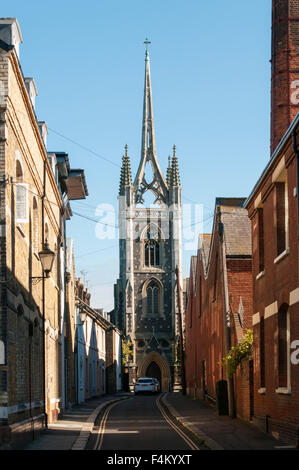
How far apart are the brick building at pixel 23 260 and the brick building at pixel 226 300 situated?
583 centimetres

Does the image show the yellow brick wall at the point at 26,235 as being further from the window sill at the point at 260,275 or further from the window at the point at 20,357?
the window sill at the point at 260,275

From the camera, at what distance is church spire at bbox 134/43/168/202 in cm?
10406

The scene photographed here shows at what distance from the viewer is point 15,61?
15.7m

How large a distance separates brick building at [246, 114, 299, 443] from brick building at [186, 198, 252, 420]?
114 inches

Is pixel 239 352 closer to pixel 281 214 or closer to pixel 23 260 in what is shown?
pixel 281 214

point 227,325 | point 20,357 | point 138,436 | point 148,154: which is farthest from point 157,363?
point 20,357

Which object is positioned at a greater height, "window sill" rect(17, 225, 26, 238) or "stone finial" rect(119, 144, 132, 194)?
"stone finial" rect(119, 144, 132, 194)

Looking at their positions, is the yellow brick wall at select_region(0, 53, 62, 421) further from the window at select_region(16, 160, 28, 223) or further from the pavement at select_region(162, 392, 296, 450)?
the pavement at select_region(162, 392, 296, 450)

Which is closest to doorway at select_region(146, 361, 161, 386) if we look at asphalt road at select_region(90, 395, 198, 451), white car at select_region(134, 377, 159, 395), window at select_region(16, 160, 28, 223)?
white car at select_region(134, 377, 159, 395)

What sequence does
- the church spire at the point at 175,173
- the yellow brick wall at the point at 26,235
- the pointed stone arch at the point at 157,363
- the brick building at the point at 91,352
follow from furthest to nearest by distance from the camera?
the church spire at the point at 175,173 → the pointed stone arch at the point at 157,363 → the brick building at the point at 91,352 → the yellow brick wall at the point at 26,235

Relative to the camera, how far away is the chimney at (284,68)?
28547 mm

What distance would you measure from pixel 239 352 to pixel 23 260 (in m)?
9.16

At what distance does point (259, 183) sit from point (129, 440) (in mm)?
7157

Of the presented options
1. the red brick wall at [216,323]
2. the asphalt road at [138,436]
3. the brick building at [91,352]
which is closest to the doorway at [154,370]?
the brick building at [91,352]
